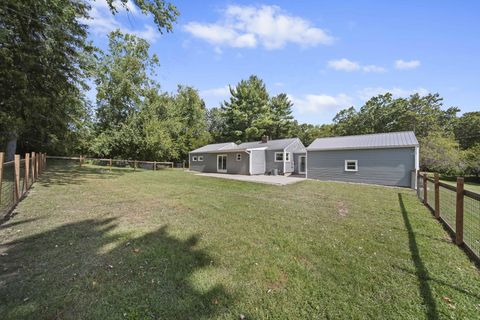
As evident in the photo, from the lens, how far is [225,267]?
126 inches

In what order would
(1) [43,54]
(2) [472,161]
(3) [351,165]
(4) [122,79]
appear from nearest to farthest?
(1) [43,54] → (3) [351,165] → (2) [472,161] → (4) [122,79]

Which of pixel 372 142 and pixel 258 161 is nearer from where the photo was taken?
pixel 372 142

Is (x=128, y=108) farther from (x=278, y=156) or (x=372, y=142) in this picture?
(x=372, y=142)

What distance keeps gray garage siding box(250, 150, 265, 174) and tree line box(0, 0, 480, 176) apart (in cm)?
1043

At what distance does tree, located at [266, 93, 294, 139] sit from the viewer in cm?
3491

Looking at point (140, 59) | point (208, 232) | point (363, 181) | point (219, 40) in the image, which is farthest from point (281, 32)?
point (140, 59)

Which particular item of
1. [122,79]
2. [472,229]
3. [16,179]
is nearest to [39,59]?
[16,179]

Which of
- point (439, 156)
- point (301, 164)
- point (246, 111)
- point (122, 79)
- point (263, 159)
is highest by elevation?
point (122, 79)

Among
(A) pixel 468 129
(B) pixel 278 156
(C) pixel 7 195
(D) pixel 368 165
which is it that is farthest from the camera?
(A) pixel 468 129

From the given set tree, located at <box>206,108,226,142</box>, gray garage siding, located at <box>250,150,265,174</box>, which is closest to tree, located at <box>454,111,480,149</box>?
gray garage siding, located at <box>250,150,265,174</box>

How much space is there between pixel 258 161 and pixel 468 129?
32.9m

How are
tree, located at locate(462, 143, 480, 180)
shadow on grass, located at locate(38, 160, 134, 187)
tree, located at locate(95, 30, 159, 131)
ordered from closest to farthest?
1. shadow on grass, located at locate(38, 160, 134, 187)
2. tree, located at locate(462, 143, 480, 180)
3. tree, located at locate(95, 30, 159, 131)

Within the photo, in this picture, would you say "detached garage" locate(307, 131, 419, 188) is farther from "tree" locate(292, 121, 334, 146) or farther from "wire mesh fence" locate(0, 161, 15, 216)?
"tree" locate(292, 121, 334, 146)

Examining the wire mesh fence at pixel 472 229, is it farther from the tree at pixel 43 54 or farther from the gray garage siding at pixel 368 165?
the tree at pixel 43 54
